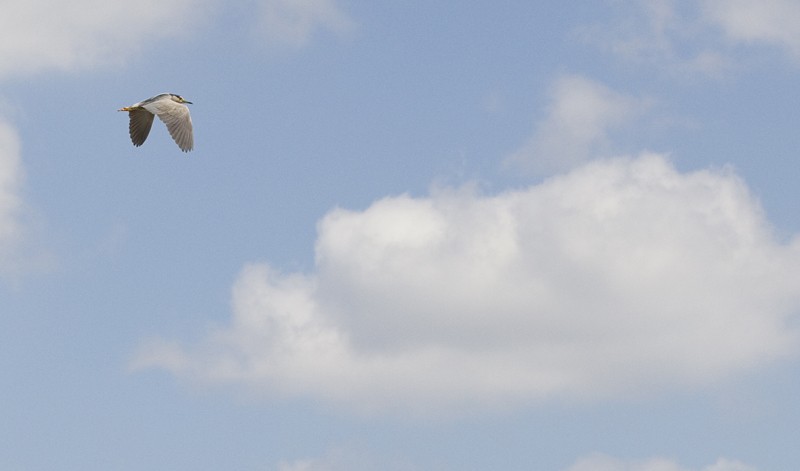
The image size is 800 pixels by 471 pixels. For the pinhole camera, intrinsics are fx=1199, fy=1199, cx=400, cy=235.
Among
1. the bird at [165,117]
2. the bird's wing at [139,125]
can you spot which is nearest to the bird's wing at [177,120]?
the bird at [165,117]

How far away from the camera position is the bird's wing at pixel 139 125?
6725 centimetres

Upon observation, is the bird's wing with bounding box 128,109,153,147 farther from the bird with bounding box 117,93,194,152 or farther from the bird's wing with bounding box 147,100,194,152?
the bird's wing with bounding box 147,100,194,152

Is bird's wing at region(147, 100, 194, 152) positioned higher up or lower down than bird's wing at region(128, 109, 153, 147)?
lower down

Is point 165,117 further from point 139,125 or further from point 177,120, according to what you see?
point 139,125

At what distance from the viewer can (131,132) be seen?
67250mm

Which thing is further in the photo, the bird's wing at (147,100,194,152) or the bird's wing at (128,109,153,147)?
the bird's wing at (128,109,153,147)

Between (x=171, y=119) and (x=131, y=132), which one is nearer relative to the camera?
(x=171, y=119)

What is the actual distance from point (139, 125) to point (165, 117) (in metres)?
5.47

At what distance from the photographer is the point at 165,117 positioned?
62.6 metres

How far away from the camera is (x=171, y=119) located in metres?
62.3

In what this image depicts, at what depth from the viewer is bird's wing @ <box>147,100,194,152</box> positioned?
201 feet

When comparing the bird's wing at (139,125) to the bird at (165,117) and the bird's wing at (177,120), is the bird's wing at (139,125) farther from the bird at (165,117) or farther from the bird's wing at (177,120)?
the bird's wing at (177,120)

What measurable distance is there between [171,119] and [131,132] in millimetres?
5881

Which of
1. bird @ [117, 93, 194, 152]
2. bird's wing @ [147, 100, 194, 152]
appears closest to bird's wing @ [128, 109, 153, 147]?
bird @ [117, 93, 194, 152]
